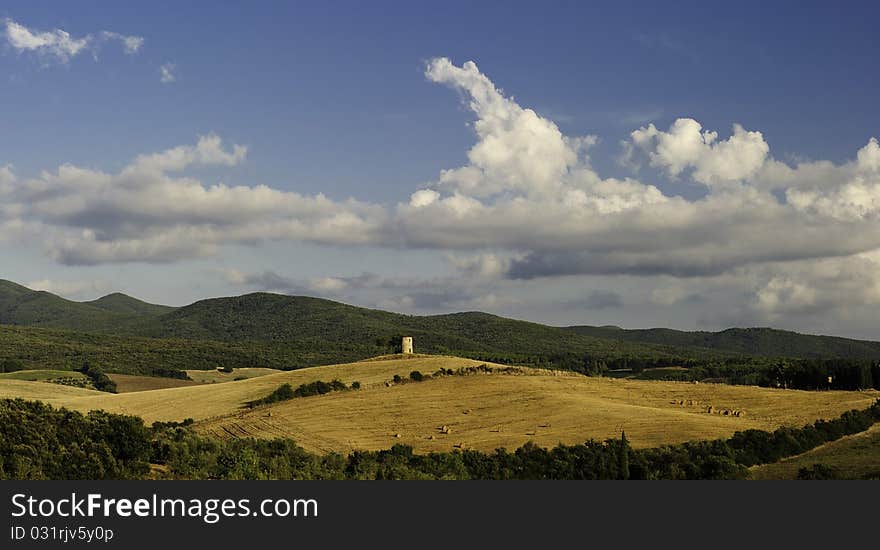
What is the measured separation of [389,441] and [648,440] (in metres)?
20.2

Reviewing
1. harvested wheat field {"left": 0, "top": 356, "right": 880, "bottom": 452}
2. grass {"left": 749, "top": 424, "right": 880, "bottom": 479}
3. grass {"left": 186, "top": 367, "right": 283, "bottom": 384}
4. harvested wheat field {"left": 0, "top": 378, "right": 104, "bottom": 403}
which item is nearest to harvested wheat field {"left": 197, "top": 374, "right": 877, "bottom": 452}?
harvested wheat field {"left": 0, "top": 356, "right": 880, "bottom": 452}

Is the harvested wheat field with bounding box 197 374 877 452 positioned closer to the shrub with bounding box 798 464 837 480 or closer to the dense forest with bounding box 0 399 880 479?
the dense forest with bounding box 0 399 880 479

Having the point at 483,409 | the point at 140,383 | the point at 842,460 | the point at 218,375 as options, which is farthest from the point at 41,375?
the point at 842,460

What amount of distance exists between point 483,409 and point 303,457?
2859 cm

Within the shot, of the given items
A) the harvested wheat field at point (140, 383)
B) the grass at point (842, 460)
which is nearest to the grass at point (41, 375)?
the harvested wheat field at point (140, 383)

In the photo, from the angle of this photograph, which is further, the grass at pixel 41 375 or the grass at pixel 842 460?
the grass at pixel 41 375

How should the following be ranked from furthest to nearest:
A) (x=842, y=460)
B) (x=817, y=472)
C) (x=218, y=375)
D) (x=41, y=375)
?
1. (x=218, y=375)
2. (x=41, y=375)
3. (x=842, y=460)
4. (x=817, y=472)

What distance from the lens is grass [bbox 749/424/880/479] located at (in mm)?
48531

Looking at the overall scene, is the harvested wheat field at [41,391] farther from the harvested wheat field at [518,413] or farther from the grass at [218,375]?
the grass at [218,375]

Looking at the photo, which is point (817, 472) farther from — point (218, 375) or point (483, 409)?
point (218, 375)

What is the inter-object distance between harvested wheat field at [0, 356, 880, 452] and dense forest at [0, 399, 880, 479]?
6.15 m

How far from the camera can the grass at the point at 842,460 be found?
4853cm

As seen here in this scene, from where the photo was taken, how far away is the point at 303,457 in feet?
182

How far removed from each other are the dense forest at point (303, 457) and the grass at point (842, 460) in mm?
944
